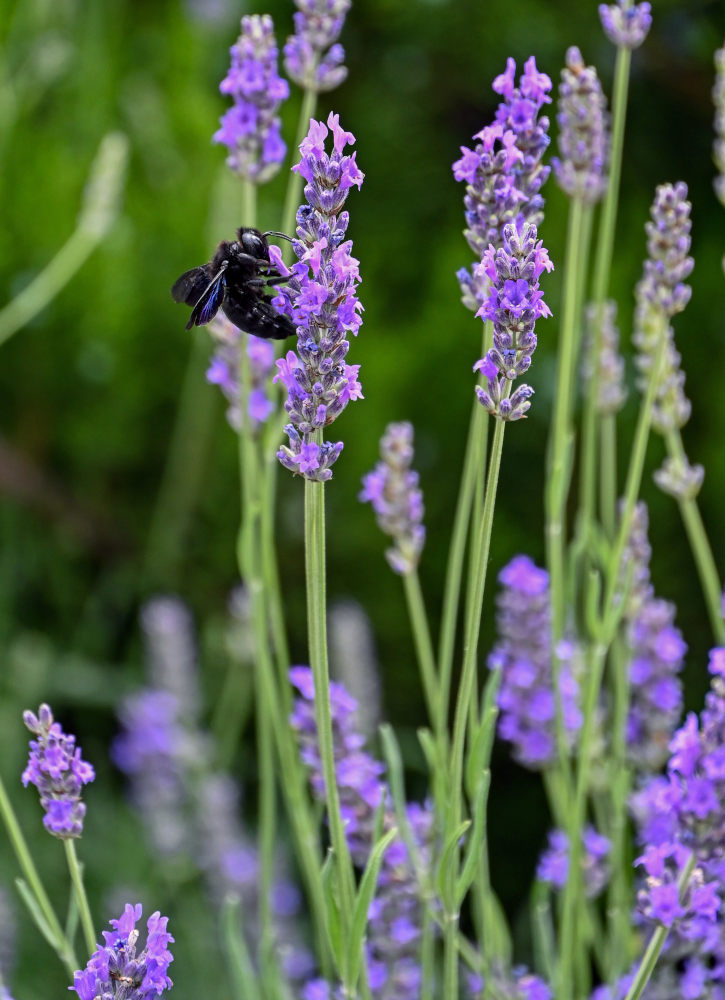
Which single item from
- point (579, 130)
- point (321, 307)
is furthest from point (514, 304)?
point (579, 130)

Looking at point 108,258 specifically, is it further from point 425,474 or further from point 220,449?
point 425,474

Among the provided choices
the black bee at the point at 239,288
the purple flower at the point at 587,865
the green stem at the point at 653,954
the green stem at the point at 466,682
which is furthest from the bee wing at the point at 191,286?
the purple flower at the point at 587,865

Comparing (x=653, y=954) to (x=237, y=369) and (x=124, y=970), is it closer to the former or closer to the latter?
(x=124, y=970)

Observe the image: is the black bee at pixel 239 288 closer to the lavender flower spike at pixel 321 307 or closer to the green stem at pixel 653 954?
the lavender flower spike at pixel 321 307

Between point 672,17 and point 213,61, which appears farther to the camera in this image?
point 213,61

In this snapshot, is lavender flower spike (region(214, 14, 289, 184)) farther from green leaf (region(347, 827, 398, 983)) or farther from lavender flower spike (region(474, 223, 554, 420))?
green leaf (region(347, 827, 398, 983))

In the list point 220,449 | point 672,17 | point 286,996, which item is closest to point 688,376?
point 672,17
